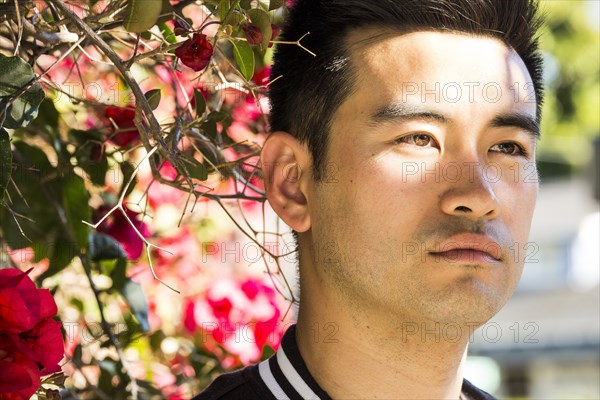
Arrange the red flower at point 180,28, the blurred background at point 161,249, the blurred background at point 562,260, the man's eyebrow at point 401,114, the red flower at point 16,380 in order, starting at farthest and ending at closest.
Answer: the blurred background at point 562,260 → the blurred background at point 161,249 → the man's eyebrow at point 401,114 → the red flower at point 180,28 → the red flower at point 16,380

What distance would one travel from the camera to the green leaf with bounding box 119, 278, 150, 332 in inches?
63.3

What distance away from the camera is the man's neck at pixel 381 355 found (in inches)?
55.2

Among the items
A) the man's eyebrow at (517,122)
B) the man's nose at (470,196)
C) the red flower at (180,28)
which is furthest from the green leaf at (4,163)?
the man's eyebrow at (517,122)

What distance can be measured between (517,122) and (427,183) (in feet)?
0.65

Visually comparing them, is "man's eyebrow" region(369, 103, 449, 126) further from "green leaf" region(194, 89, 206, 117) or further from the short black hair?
"green leaf" region(194, 89, 206, 117)

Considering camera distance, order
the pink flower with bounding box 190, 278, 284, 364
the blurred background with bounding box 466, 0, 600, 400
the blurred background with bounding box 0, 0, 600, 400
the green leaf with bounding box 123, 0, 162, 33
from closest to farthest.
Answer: the green leaf with bounding box 123, 0, 162, 33, the blurred background with bounding box 0, 0, 600, 400, the pink flower with bounding box 190, 278, 284, 364, the blurred background with bounding box 466, 0, 600, 400

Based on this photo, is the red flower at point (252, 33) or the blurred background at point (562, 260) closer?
the red flower at point (252, 33)

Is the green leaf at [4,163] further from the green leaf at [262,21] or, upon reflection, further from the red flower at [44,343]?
the green leaf at [262,21]

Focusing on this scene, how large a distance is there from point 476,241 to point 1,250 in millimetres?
808

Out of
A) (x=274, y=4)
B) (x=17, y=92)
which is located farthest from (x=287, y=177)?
(x=17, y=92)

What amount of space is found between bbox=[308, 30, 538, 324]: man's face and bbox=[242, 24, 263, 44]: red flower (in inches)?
9.1

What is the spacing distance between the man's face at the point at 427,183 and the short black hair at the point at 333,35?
24mm

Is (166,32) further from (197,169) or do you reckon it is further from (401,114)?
(401,114)

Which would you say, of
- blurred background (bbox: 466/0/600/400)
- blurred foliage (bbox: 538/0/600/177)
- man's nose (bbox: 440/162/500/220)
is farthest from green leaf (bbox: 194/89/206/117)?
blurred foliage (bbox: 538/0/600/177)
